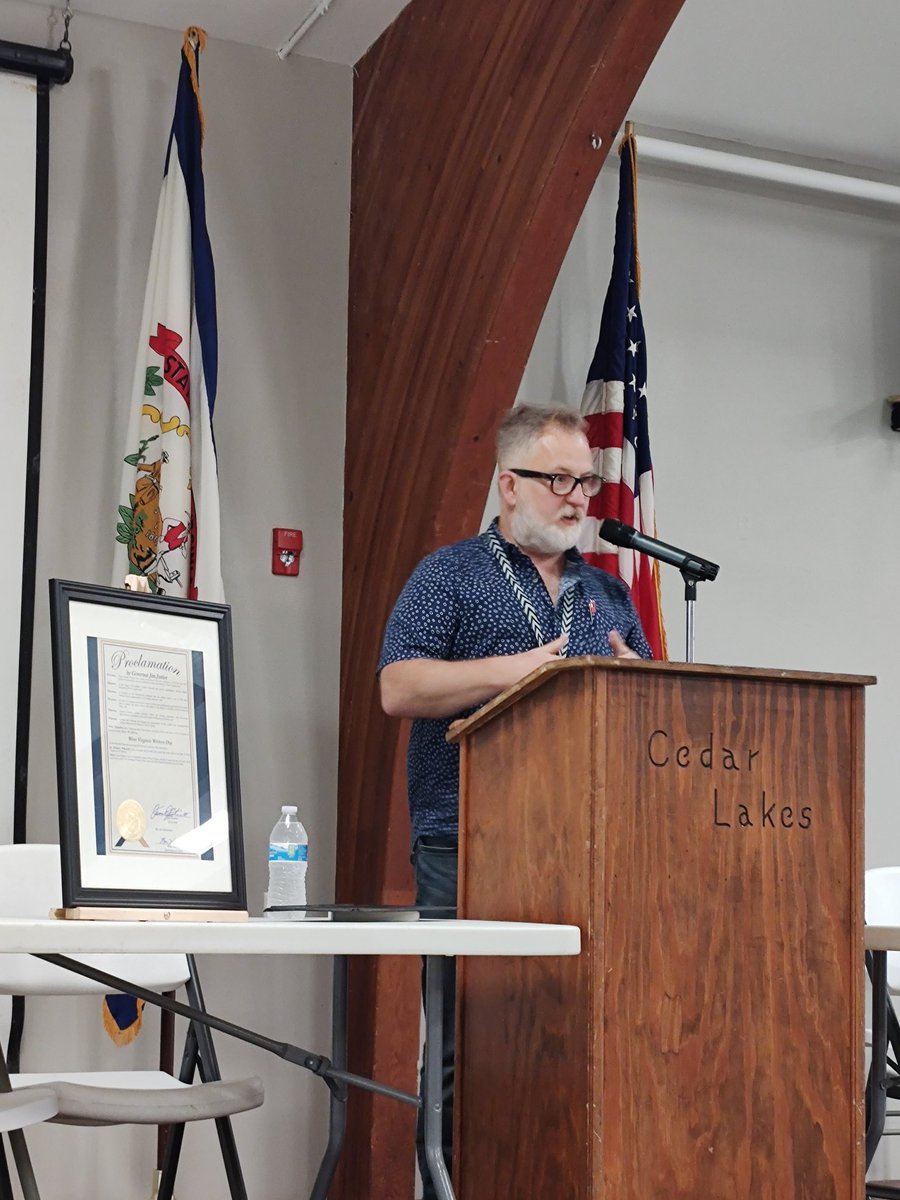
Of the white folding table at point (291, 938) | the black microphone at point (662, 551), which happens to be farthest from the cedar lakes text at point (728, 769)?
the black microphone at point (662, 551)

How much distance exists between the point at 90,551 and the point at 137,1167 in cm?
142

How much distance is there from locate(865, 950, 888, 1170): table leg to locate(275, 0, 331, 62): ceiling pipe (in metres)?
2.53

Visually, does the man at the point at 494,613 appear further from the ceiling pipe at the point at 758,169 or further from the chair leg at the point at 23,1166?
the ceiling pipe at the point at 758,169

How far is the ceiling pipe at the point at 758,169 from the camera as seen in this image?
4297 mm

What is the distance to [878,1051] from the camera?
285 centimetres

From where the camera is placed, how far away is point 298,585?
383cm

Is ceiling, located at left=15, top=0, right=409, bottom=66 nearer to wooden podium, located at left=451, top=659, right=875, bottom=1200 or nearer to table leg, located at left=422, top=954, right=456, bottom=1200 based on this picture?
wooden podium, located at left=451, top=659, right=875, bottom=1200

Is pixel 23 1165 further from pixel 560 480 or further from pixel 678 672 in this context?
pixel 560 480

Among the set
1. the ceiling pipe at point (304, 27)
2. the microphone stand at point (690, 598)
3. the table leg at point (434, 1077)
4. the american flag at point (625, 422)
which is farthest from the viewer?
the american flag at point (625, 422)

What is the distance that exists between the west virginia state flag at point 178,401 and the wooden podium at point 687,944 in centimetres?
176

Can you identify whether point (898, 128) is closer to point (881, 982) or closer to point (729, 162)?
point (729, 162)

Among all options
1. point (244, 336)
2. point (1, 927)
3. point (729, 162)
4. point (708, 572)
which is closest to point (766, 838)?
point (708, 572)

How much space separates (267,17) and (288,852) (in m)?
2.14

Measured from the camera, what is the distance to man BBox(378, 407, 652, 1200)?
252 centimetres
